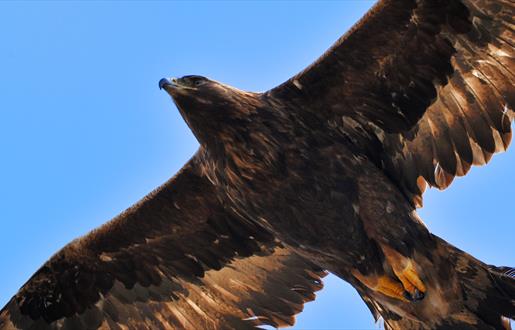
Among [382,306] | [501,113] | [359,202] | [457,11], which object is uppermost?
[457,11]

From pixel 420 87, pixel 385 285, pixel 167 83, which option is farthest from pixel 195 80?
pixel 385 285

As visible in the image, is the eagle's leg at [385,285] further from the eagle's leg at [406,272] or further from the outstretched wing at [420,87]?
the outstretched wing at [420,87]

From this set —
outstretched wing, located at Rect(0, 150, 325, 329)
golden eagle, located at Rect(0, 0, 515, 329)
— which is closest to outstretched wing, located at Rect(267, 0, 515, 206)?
golden eagle, located at Rect(0, 0, 515, 329)

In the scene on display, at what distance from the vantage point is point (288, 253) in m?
12.8

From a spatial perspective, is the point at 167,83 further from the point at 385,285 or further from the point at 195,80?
the point at 385,285

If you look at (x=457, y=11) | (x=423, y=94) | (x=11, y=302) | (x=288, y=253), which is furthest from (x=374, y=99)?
(x=11, y=302)

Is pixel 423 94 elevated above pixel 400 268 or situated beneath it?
elevated above

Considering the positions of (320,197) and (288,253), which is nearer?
(320,197)

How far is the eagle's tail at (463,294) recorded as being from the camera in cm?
1122

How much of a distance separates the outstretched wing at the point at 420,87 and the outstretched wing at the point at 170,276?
1721mm

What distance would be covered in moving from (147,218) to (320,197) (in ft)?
7.23

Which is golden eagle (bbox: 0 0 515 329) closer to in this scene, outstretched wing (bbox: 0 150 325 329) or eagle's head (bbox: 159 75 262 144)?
eagle's head (bbox: 159 75 262 144)

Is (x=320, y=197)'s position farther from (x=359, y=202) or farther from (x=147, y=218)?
(x=147, y=218)

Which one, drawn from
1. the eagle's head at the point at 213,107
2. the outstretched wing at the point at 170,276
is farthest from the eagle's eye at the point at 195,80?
the outstretched wing at the point at 170,276
